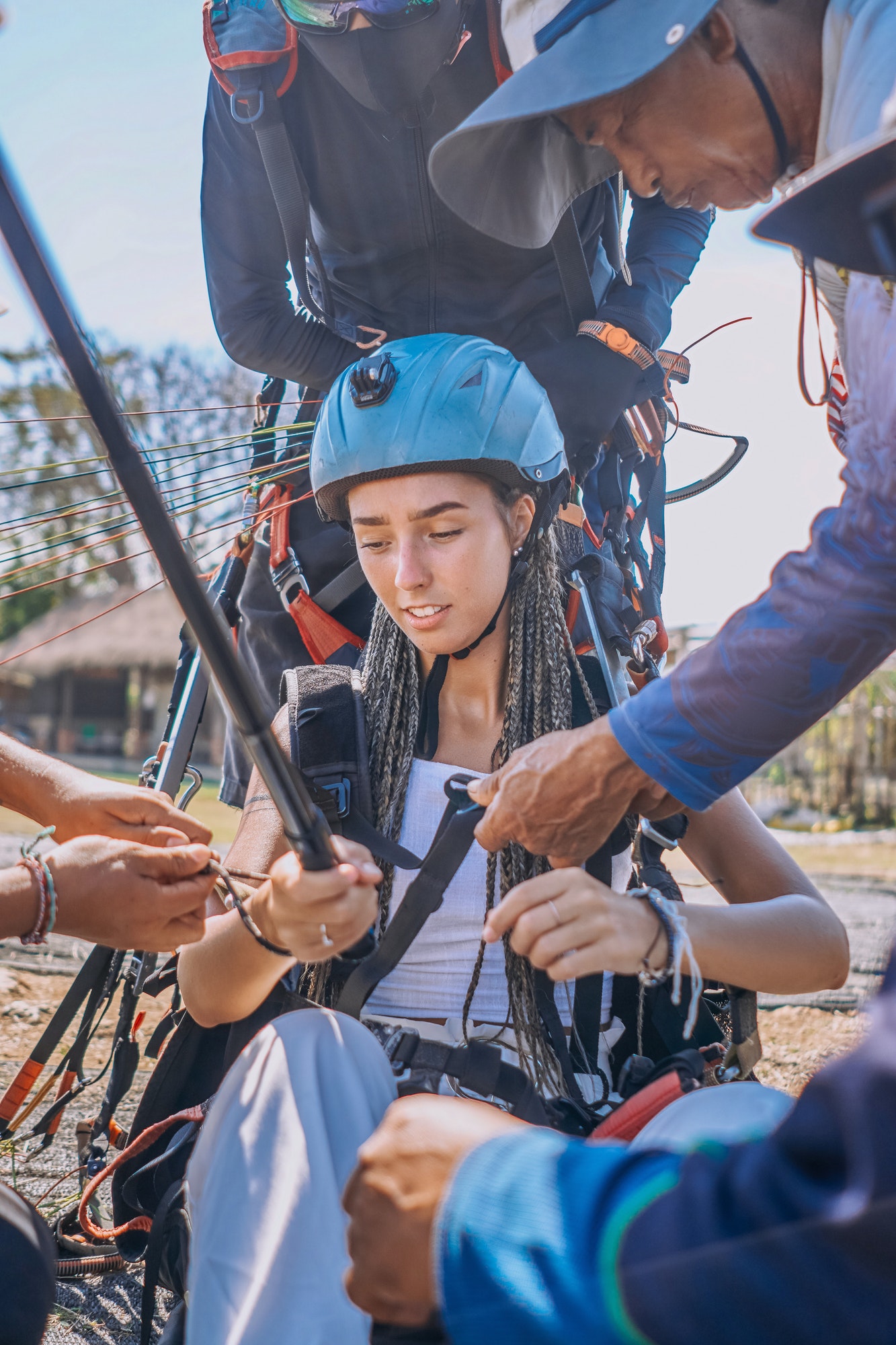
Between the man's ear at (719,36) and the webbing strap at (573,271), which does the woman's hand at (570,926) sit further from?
the webbing strap at (573,271)

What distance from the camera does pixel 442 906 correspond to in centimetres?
217

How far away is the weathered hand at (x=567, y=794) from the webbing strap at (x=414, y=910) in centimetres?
26

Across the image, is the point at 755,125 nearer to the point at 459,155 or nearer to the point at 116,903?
the point at 459,155

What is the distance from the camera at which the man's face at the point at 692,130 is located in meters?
1.69

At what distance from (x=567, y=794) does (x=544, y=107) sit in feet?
3.85

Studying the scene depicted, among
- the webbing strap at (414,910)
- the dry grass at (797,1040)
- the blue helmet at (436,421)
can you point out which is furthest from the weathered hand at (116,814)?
the dry grass at (797,1040)

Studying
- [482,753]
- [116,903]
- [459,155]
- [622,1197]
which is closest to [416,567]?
[482,753]

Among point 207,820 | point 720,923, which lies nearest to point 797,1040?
point 720,923

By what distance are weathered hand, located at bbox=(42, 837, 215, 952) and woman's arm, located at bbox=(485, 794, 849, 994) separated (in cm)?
53

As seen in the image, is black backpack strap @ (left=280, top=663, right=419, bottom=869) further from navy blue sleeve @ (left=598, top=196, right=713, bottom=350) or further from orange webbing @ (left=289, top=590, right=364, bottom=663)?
navy blue sleeve @ (left=598, top=196, right=713, bottom=350)

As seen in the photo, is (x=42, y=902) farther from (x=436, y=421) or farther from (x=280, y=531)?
(x=280, y=531)

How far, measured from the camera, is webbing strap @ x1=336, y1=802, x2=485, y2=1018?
2014mm

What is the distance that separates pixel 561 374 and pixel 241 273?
1.06 metres

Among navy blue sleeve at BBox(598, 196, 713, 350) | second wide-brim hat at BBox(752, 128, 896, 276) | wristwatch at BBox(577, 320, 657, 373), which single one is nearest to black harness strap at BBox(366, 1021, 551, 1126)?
Answer: second wide-brim hat at BBox(752, 128, 896, 276)
